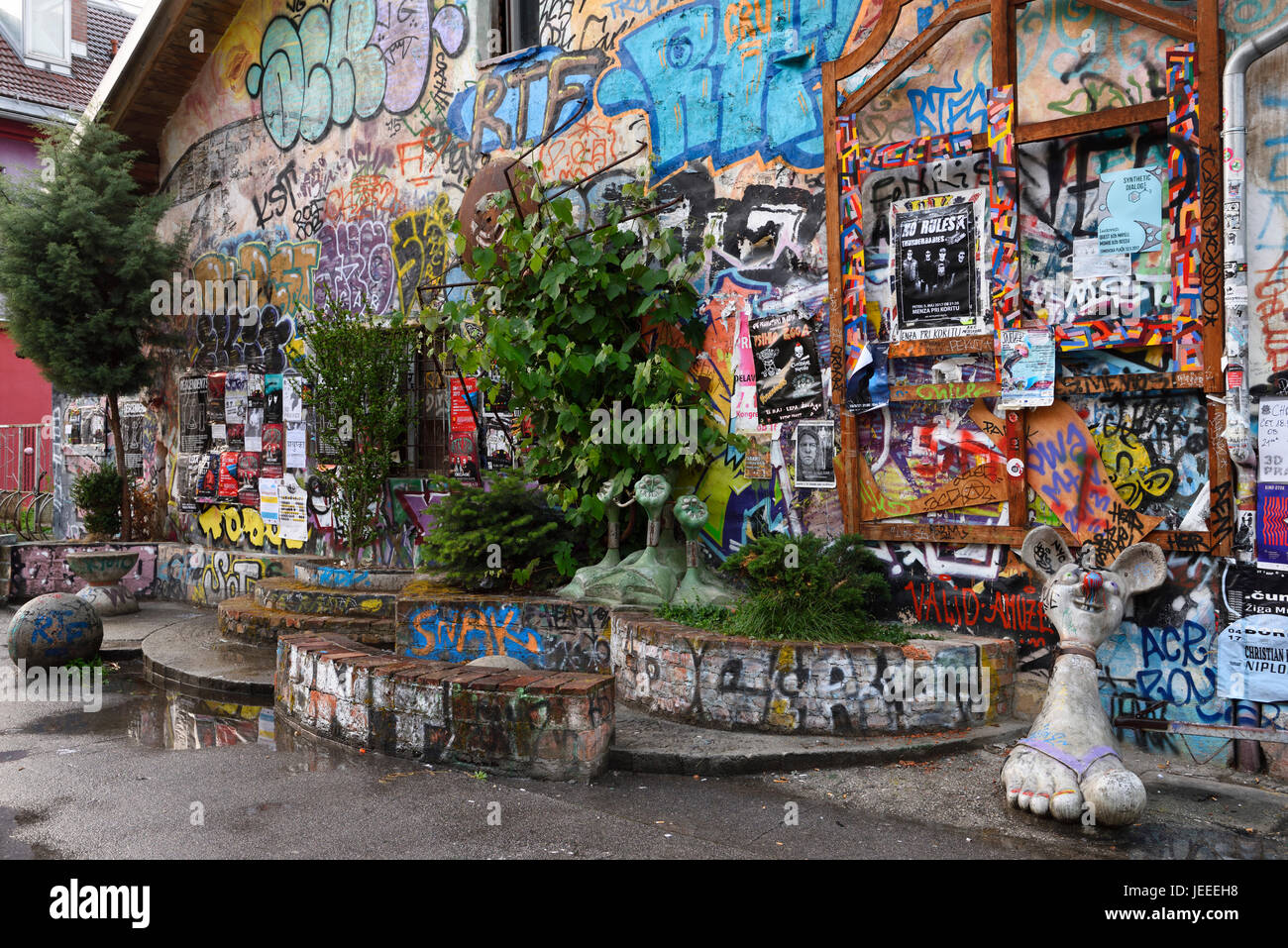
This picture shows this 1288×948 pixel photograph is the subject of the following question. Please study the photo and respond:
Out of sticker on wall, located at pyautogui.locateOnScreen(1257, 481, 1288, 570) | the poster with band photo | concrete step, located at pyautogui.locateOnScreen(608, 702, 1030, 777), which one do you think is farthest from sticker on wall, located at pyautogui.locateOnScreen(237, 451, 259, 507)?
sticker on wall, located at pyautogui.locateOnScreen(1257, 481, 1288, 570)

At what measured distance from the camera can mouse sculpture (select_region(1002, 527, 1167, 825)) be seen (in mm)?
4867

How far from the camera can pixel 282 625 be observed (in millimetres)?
9453

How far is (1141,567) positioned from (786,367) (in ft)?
9.36

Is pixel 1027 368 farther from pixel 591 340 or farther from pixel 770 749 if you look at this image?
pixel 591 340

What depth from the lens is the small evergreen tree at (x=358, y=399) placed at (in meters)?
10.4

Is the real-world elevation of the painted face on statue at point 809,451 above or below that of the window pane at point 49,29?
below

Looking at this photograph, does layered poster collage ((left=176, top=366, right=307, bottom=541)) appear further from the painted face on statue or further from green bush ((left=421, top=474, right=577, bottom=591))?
the painted face on statue

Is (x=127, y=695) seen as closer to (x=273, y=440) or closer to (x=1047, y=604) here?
(x=273, y=440)

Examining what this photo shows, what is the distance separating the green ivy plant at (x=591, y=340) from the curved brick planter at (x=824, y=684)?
6.06ft

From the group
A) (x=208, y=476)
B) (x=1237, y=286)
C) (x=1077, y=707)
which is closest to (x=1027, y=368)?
(x=1237, y=286)

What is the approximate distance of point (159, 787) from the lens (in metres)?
5.77

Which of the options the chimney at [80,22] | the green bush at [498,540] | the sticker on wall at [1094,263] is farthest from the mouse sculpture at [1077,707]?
the chimney at [80,22]

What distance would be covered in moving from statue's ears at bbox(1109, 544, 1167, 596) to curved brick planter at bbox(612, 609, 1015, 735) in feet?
2.69

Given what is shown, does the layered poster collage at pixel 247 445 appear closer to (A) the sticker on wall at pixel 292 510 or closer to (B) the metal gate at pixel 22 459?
(A) the sticker on wall at pixel 292 510
